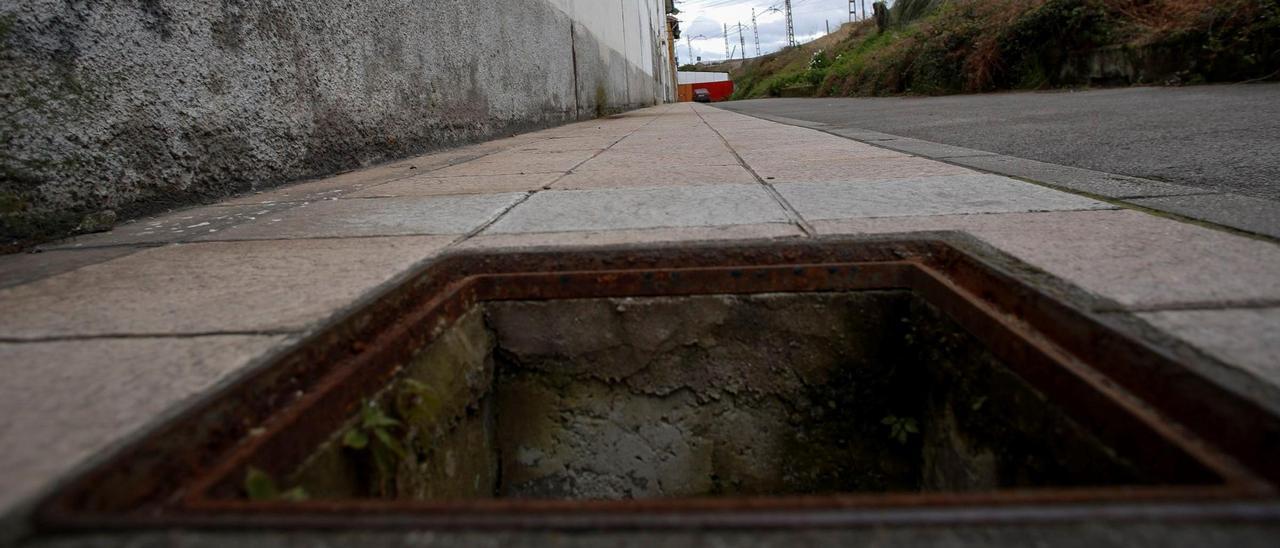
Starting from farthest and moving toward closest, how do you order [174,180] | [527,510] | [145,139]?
1. [174,180]
2. [145,139]
3. [527,510]

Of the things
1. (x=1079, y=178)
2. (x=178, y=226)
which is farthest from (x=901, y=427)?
(x=178, y=226)

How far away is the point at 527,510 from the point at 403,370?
55cm

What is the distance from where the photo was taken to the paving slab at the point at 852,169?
2.46m

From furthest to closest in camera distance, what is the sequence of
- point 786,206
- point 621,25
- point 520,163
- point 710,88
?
point 710,88, point 621,25, point 520,163, point 786,206

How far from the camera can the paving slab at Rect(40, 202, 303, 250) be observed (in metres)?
1.86

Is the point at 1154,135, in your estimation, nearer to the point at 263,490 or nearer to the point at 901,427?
the point at 901,427

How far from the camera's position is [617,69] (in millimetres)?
12562

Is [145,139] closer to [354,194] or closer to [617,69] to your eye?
[354,194]

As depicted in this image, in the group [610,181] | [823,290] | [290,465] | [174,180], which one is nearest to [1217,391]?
[823,290]

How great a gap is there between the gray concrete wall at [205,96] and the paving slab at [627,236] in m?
1.24

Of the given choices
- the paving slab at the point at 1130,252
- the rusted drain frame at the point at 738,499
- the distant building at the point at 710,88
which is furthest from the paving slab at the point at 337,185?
the distant building at the point at 710,88

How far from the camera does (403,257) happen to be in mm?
1510

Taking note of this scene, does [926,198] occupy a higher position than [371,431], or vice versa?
[926,198]

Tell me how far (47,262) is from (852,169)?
2516mm
